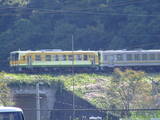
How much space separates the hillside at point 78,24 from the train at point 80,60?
8031 millimetres

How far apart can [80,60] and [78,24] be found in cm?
1448

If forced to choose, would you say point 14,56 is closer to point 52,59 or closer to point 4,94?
point 52,59

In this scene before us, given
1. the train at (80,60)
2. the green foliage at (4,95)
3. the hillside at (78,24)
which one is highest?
the hillside at (78,24)

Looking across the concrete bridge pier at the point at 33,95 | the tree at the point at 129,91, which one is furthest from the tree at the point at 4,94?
the tree at the point at 129,91

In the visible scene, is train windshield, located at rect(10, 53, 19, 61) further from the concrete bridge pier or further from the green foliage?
the green foliage

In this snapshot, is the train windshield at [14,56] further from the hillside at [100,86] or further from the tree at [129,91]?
the tree at [129,91]

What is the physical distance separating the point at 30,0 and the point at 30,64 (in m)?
18.0

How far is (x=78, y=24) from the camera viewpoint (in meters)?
64.1

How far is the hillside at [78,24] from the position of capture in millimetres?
59500

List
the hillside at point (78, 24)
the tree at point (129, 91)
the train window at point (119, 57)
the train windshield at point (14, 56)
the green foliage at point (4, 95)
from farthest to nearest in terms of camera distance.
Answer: the hillside at point (78, 24), the train window at point (119, 57), the train windshield at point (14, 56), the green foliage at point (4, 95), the tree at point (129, 91)

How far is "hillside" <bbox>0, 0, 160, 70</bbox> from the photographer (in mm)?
59500

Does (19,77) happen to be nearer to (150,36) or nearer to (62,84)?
(62,84)

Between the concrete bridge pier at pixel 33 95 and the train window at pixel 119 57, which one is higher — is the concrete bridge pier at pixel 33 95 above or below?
below

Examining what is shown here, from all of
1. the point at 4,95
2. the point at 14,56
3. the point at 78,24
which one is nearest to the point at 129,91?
the point at 4,95
